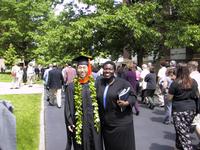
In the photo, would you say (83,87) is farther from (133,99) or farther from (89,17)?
(89,17)

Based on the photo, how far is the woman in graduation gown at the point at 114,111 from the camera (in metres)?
6.09

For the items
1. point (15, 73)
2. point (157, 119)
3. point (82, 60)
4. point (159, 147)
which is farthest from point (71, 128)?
point (15, 73)

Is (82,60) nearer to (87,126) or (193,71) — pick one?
(87,126)

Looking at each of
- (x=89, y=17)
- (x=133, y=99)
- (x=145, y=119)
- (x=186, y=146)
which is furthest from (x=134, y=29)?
(x=133, y=99)

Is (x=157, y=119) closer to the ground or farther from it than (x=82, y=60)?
closer to the ground

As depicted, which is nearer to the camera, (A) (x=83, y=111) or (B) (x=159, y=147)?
(A) (x=83, y=111)

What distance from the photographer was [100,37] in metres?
25.3

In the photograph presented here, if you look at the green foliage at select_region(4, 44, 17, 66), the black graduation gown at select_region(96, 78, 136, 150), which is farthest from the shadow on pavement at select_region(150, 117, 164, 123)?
the green foliage at select_region(4, 44, 17, 66)

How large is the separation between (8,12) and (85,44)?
3853 cm

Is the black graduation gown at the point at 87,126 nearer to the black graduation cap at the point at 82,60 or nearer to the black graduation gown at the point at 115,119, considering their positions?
the black graduation gown at the point at 115,119

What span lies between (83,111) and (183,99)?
267cm

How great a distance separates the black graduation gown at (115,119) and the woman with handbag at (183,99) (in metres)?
2.06

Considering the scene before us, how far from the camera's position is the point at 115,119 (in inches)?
241

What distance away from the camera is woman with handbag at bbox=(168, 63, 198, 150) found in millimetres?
8055
